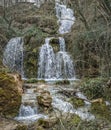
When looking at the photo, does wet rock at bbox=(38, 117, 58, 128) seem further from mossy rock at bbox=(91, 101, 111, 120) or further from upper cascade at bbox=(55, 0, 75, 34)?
upper cascade at bbox=(55, 0, 75, 34)

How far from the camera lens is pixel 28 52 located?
19.1 metres

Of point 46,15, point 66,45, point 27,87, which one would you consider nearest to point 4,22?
point 46,15

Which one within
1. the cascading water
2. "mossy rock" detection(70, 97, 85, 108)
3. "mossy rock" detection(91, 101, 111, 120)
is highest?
the cascading water

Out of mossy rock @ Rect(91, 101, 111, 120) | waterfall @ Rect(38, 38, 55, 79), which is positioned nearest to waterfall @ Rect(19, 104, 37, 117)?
mossy rock @ Rect(91, 101, 111, 120)

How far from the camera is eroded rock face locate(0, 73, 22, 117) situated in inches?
406

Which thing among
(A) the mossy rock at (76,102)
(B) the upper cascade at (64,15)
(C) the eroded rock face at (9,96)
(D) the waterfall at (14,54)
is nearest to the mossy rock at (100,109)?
(A) the mossy rock at (76,102)

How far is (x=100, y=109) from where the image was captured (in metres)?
10.6

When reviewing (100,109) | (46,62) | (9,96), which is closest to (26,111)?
(9,96)

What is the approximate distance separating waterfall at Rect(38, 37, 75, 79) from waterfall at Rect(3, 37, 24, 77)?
139cm

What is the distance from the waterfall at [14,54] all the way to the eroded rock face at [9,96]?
8.07m

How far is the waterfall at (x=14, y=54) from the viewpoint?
19.3 m

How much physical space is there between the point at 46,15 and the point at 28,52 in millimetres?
7022

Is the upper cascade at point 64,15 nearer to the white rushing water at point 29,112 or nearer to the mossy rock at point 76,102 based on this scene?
the mossy rock at point 76,102

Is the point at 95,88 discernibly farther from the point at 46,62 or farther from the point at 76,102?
the point at 46,62
